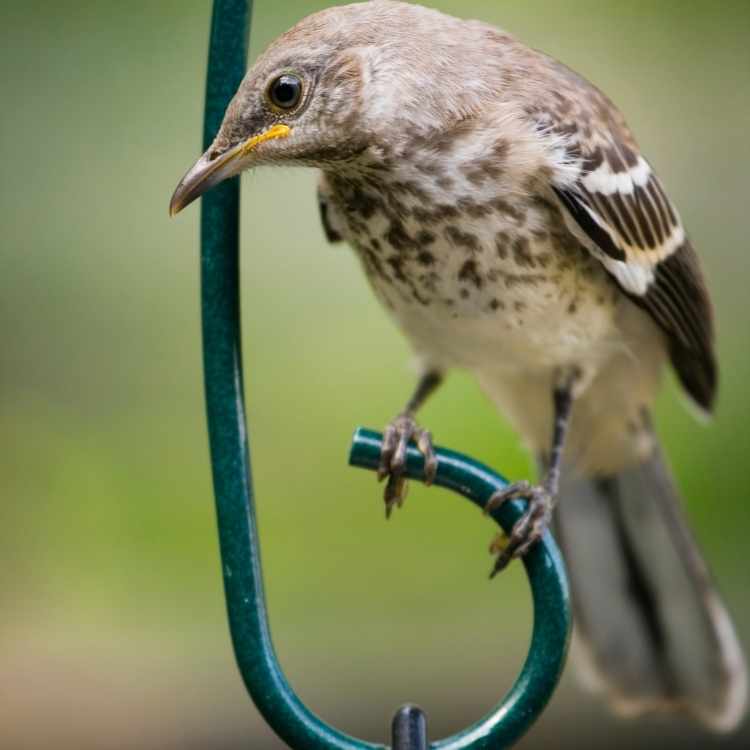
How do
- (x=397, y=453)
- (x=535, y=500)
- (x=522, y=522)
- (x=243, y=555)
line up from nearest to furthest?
(x=243, y=555)
(x=522, y=522)
(x=397, y=453)
(x=535, y=500)

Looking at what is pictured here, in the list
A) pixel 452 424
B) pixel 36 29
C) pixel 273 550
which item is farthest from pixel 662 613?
pixel 36 29

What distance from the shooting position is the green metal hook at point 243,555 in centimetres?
222

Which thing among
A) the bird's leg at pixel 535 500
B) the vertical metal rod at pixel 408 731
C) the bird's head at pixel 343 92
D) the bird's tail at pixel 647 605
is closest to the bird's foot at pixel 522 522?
the bird's leg at pixel 535 500

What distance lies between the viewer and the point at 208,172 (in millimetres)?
2342

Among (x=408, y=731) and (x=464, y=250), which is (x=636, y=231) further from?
(x=408, y=731)

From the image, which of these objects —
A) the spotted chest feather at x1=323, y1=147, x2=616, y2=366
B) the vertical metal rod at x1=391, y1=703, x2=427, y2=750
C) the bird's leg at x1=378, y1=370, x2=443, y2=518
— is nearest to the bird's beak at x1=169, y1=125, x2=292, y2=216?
the spotted chest feather at x1=323, y1=147, x2=616, y2=366

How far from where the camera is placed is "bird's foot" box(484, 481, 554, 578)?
2.50m

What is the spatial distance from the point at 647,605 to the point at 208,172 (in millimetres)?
1949

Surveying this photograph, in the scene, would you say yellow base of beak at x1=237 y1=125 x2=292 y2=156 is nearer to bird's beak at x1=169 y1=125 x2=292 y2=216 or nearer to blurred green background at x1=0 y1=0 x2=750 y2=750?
bird's beak at x1=169 y1=125 x2=292 y2=216

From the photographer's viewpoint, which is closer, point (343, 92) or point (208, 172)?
point (208, 172)

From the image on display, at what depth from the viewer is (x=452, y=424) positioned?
15.0ft

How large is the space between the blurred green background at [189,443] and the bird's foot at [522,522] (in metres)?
1.53

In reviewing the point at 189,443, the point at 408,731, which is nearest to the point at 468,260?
the point at 408,731

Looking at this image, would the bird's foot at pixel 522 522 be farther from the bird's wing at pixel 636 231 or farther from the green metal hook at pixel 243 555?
the bird's wing at pixel 636 231
